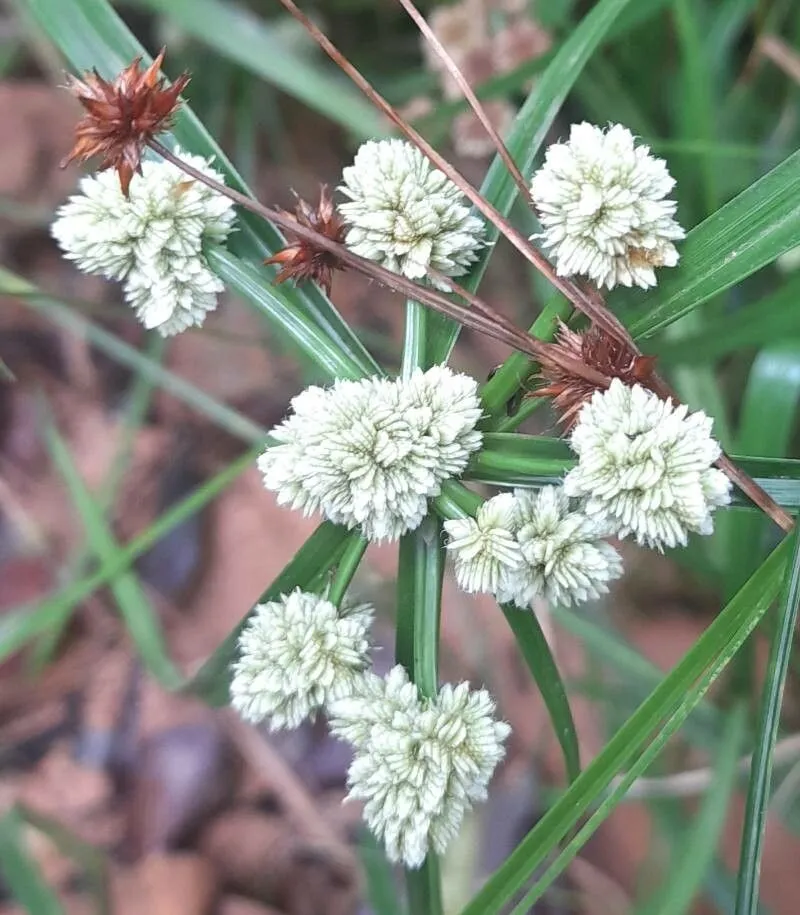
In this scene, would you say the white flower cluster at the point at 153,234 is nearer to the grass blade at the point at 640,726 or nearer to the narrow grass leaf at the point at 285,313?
the narrow grass leaf at the point at 285,313

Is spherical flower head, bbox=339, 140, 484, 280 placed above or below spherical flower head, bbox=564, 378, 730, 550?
above

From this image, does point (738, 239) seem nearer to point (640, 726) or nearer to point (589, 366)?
point (589, 366)

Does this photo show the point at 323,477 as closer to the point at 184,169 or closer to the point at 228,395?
the point at 184,169

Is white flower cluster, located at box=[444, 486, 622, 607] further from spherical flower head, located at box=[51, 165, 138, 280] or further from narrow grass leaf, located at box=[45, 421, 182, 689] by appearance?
narrow grass leaf, located at box=[45, 421, 182, 689]

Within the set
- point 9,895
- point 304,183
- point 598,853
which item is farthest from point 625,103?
point 9,895

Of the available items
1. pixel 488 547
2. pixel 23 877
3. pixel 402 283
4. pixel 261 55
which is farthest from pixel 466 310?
pixel 23 877

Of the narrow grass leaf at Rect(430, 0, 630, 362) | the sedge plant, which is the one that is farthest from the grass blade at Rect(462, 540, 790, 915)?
the narrow grass leaf at Rect(430, 0, 630, 362)
